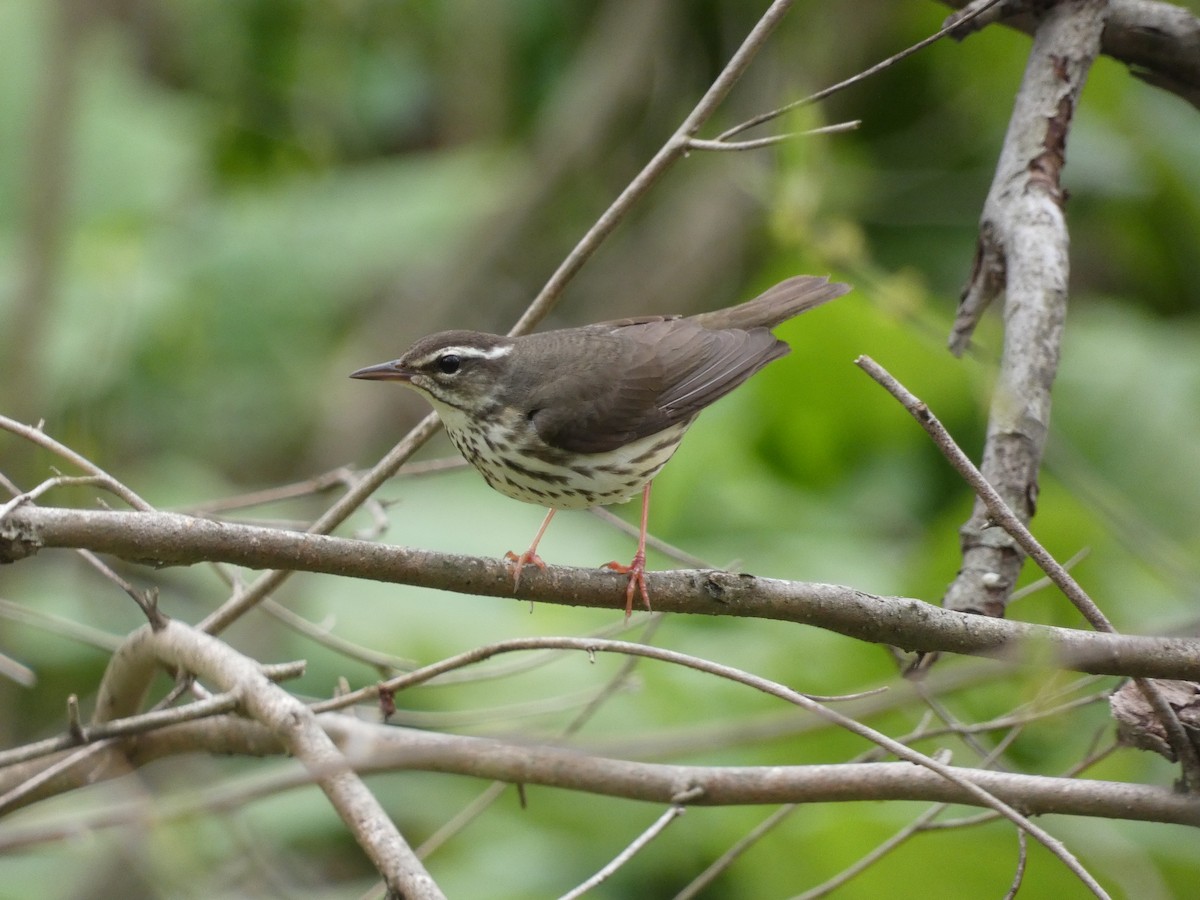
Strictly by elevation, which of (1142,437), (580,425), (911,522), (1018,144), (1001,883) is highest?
(1018,144)

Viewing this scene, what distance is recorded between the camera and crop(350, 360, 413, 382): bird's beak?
3759mm

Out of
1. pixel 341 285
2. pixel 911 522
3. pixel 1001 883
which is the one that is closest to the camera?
pixel 1001 883

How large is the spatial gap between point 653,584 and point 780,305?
72.9 inches

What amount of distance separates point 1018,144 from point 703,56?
7.19 meters

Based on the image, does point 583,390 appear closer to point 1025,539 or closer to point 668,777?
point 668,777

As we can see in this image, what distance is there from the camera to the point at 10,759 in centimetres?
248

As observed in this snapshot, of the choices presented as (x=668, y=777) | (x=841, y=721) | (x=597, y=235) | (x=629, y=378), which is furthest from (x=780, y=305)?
(x=841, y=721)

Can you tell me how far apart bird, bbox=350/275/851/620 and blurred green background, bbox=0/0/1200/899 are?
0.36 metres

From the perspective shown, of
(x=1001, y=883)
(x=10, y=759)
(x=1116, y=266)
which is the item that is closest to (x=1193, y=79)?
(x=1001, y=883)

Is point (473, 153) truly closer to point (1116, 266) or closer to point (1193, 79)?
point (1116, 266)

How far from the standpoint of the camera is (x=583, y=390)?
3.87 metres

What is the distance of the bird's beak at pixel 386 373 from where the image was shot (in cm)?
376

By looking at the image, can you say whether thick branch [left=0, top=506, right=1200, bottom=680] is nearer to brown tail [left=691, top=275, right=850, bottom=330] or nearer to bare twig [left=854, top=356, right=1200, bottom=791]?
bare twig [left=854, top=356, right=1200, bottom=791]

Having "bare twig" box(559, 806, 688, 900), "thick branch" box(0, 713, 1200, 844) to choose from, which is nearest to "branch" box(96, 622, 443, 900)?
"thick branch" box(0, 713, 1200, 844)
